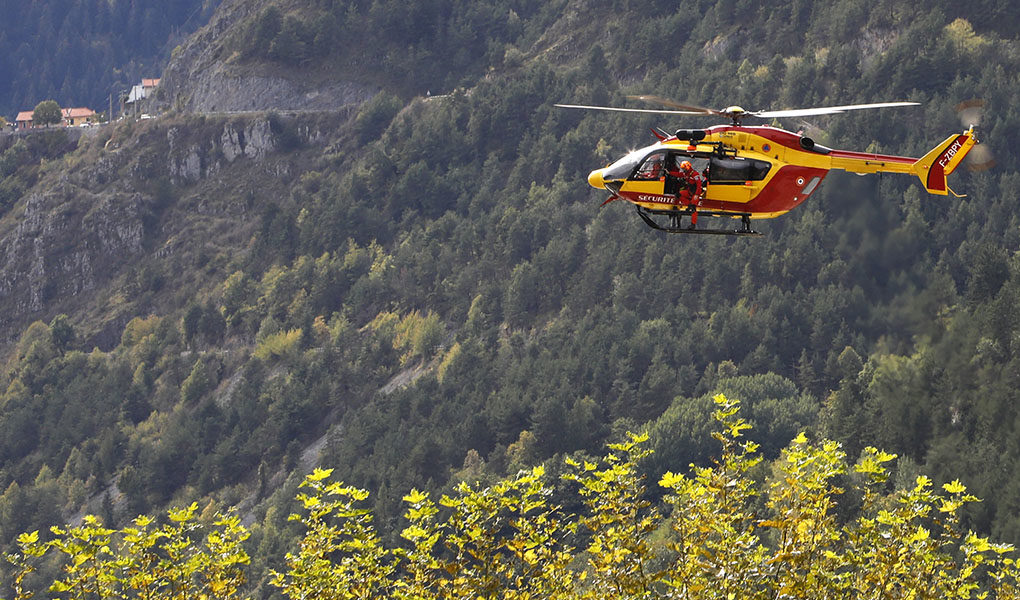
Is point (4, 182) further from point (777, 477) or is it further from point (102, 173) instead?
point (777, 477)

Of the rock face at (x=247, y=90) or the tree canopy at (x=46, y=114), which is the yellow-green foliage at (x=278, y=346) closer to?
the rock face at (x=247, y=90)

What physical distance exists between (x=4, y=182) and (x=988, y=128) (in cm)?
11074

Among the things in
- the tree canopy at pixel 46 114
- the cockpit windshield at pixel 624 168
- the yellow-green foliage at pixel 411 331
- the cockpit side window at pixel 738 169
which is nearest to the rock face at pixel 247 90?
the tree canopy at pixel 46 114

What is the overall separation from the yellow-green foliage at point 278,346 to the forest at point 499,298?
0.61 metres

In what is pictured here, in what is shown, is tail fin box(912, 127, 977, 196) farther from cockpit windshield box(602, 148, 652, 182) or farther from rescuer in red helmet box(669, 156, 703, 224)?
cockpit windshield box(602, 148, 652, 182)

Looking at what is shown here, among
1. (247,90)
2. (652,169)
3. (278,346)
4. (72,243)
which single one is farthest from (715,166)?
(72,243)

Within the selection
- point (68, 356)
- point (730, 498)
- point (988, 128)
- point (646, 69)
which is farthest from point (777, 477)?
point (68, 356)

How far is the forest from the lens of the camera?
97750 mm

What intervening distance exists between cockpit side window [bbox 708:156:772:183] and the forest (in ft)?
124

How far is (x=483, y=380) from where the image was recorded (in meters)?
124

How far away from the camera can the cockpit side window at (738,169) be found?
35.2 meters

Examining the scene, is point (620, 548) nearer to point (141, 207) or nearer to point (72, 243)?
point (141, 207)

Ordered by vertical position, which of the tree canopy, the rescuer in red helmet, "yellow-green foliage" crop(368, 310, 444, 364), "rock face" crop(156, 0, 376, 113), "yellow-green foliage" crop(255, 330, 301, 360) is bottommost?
"yellow-green foliage" crop(255, 330, 301, 360)

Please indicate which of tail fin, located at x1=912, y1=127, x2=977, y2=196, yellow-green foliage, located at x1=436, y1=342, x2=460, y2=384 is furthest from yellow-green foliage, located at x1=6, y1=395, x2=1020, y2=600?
yellow-green foliage, located at x1=436, y1=342, x2=460, y2=384
